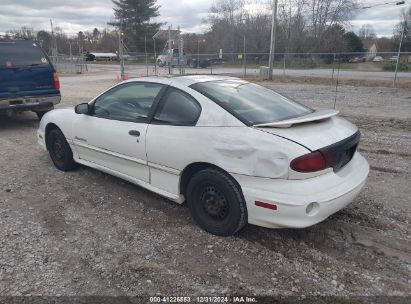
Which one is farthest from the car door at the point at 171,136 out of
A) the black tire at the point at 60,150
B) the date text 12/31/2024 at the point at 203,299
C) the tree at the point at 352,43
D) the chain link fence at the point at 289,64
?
the tree at the point at 352,43

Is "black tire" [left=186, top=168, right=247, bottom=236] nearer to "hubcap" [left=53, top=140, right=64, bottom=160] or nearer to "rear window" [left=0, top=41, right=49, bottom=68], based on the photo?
"hubcap" [left=53, top=140, right=64, bottom=160]

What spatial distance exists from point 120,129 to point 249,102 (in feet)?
5.00

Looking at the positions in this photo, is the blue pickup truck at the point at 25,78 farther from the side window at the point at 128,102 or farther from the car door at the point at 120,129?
the side window at the point at 128,102

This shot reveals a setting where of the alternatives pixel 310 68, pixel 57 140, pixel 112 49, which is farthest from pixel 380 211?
pixel 112 49

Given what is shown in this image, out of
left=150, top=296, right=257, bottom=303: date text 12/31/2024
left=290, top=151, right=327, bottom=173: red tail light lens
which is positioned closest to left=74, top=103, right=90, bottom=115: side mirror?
left=150, top=296, right=257, bottom=303: date text 12/31/2024

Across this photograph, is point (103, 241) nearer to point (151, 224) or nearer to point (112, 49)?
point (151, 224)

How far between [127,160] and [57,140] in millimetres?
1748

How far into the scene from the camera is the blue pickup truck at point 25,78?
25.2 feet

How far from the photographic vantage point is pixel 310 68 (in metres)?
32.2

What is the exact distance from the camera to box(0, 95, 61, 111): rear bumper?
7.70 metres

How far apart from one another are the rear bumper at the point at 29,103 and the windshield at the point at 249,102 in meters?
5.70

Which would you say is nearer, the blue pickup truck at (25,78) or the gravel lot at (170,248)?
the gravel lot at (170,248)

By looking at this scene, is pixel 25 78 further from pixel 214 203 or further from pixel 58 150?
pixel 214 203

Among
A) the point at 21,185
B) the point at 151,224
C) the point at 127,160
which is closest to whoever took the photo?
the point at 151,224
